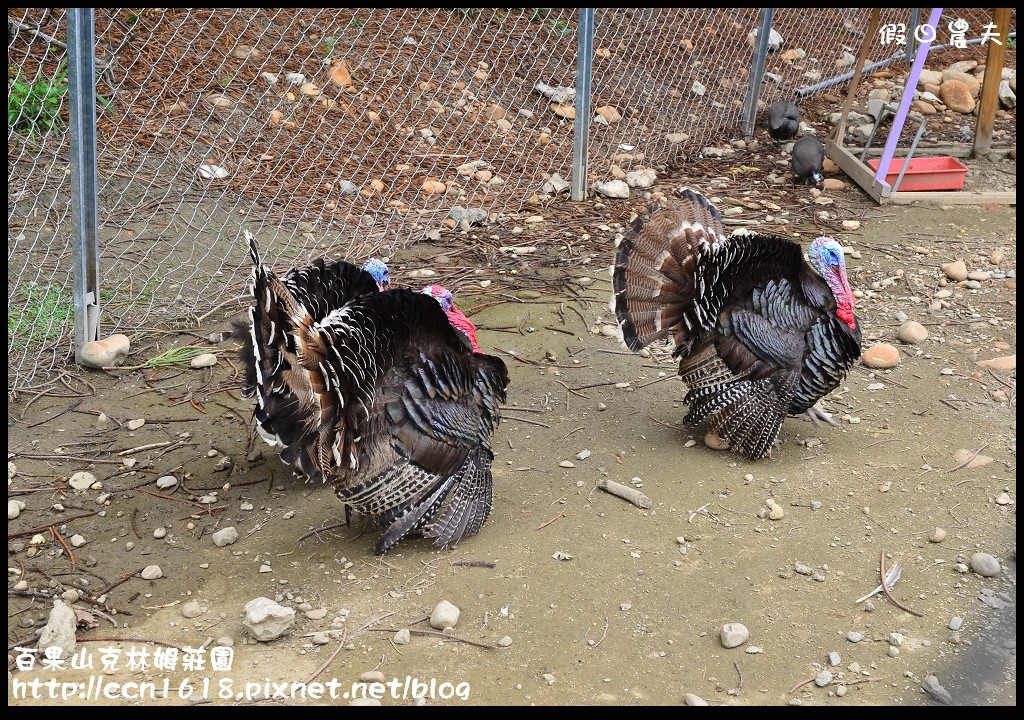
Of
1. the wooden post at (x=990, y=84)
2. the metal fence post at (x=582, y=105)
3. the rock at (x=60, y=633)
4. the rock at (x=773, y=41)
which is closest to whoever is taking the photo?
the rock at (x=60, y=633)

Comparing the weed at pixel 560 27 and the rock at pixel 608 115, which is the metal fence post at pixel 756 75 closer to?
the rock at pixel 608 115

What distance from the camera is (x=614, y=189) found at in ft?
24.5

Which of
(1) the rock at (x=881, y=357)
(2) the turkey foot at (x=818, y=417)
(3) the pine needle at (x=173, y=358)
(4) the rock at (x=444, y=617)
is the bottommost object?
(4) the rock at (x=444, y=617)

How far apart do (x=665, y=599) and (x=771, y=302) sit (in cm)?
160

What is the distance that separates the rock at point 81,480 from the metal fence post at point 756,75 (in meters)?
6.74

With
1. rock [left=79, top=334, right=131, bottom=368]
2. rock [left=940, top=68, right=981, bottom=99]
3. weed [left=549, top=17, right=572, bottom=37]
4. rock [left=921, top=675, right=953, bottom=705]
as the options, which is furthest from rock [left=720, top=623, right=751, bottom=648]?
rock [left=940, top=68, right=981, bottom=99]

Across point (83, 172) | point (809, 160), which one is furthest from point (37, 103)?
point (809, 160)

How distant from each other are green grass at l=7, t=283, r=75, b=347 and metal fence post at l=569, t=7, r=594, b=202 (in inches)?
151

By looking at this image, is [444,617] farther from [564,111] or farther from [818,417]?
[564,111]

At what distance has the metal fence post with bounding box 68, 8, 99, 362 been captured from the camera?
4.32m

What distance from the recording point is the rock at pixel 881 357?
16.8 ft

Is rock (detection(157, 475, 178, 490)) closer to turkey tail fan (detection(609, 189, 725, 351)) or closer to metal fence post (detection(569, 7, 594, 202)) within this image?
turkey tail fan (detection(609, 189, 725, 351))

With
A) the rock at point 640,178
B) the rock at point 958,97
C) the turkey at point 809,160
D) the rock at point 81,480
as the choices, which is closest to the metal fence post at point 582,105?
the rock at point 640,178

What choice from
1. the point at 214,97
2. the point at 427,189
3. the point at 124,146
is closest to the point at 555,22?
the point at 427,189
